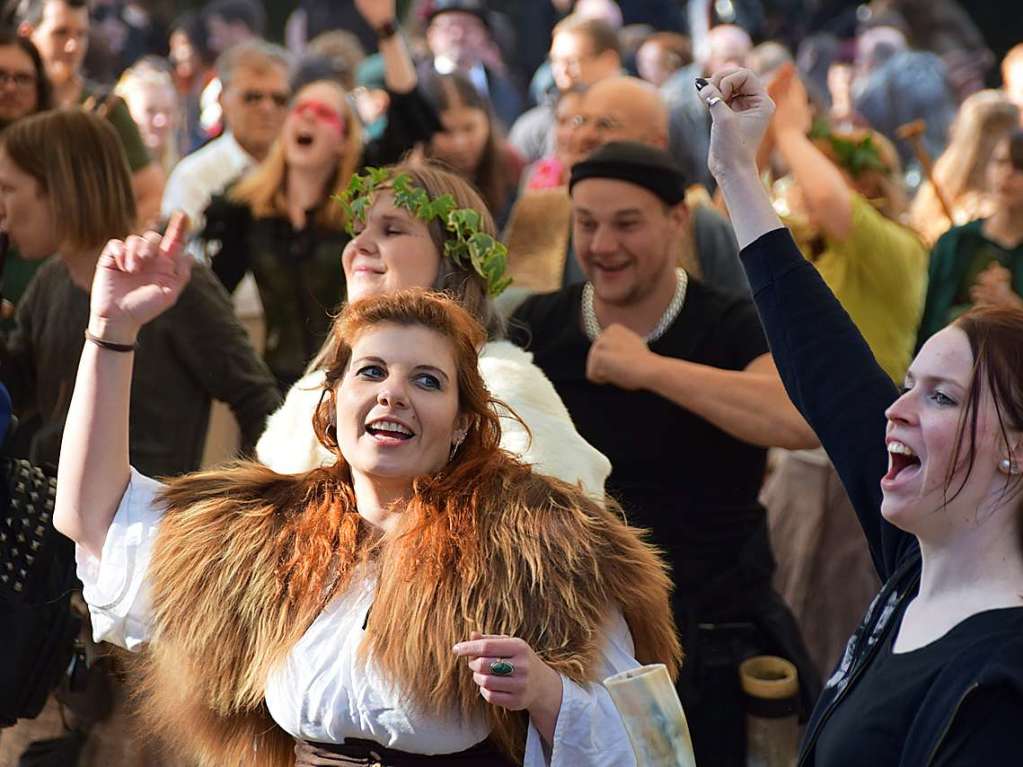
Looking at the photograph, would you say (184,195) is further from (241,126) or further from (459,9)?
(459,9)

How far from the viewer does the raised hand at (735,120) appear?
9.58 feet

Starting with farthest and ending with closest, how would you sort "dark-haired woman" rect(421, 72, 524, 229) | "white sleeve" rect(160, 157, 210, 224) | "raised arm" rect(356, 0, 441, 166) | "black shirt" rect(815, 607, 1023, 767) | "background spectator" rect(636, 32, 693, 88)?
"background spectator" rect(636, 32, 693, 88) → "white sleeve" rect(160, 157, 210, 224) → "dark-haired woman" rect(421, 72, 524, 229) → "raised arm" rect(356, 0, 441, 166) → "black shirt" rect(815, 607, 1023, 767)

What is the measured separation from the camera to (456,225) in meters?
3.68

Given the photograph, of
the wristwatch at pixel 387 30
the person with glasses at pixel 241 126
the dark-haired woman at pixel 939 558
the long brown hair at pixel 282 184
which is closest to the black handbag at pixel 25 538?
the dark-haired woman at pixel 939 558

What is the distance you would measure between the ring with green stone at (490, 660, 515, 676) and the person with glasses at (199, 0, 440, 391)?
103 inches

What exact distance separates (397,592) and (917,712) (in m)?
0.89

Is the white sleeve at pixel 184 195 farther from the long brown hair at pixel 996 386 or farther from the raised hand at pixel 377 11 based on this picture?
the long brown hair at pixel 996 386

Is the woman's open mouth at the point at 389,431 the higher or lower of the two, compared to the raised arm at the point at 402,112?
lower

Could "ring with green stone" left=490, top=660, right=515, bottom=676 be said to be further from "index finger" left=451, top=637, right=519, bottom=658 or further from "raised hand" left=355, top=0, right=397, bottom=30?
"raised hand" left=355, top=0, right=397, bottom=30

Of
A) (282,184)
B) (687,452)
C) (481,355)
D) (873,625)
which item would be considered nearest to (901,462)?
(873,625)

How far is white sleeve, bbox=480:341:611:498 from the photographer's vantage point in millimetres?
3322

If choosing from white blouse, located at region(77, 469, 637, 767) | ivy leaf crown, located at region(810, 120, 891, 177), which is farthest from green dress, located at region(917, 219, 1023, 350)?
white blouse, located at region(77, 469, 637, 767)

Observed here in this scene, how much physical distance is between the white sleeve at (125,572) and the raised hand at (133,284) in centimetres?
29

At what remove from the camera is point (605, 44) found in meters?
7.15
